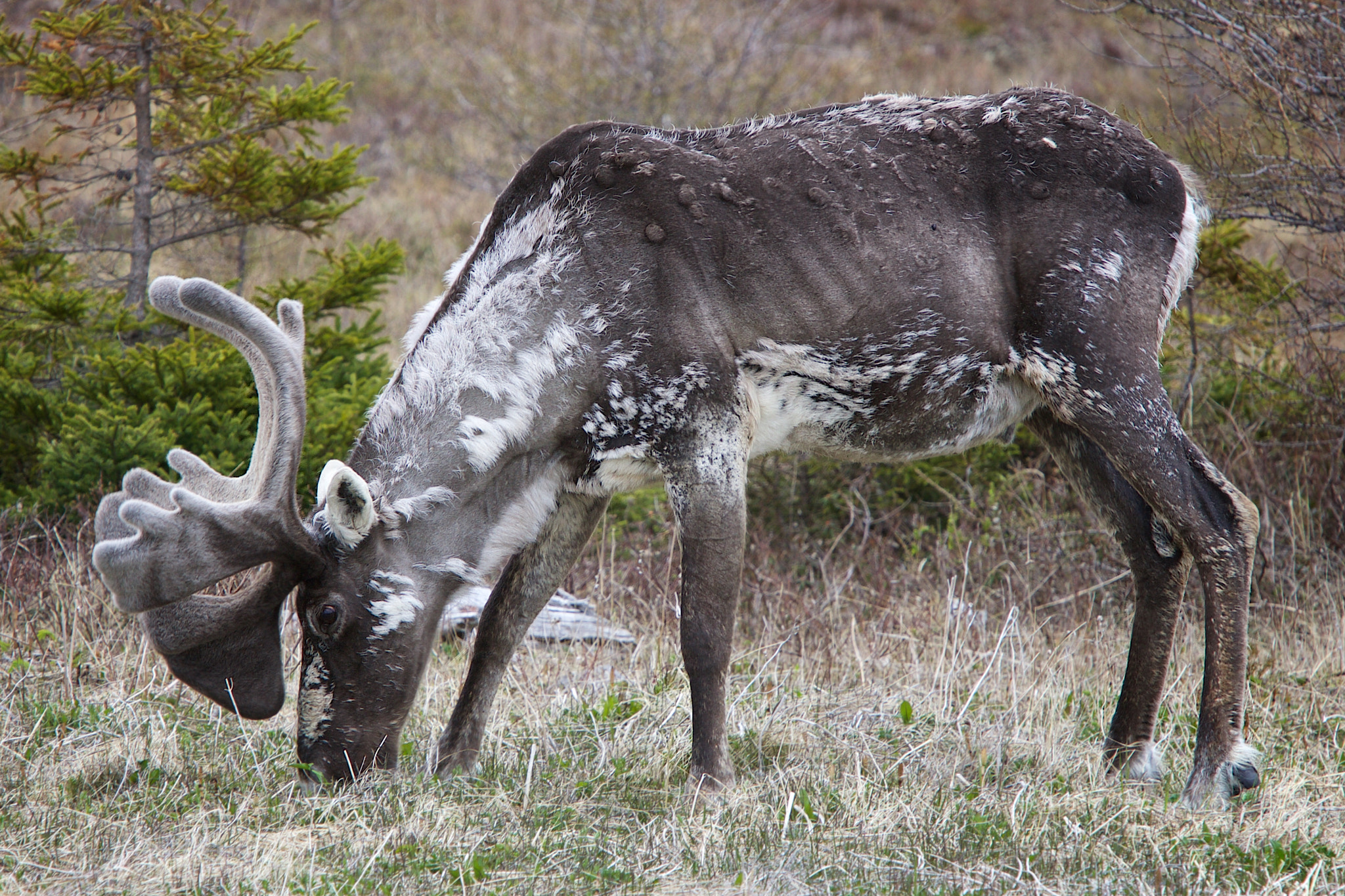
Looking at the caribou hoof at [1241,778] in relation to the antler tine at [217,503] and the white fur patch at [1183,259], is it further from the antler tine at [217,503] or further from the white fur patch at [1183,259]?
the antler tine at [217,503]

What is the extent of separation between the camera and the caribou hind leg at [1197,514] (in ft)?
14.5

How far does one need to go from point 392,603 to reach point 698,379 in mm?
1313

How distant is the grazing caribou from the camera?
4.14m

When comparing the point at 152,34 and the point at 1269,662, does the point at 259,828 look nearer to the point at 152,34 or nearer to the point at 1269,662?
the point at 1269,662

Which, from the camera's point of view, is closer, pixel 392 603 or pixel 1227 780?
pixel 392 603

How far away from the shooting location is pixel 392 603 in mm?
4180

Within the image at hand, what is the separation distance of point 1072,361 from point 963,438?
1.67 ft

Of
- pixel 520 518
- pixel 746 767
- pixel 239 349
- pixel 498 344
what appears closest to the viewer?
pixel 239 349

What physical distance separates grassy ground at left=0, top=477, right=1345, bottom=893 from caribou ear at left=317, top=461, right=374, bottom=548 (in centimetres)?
92

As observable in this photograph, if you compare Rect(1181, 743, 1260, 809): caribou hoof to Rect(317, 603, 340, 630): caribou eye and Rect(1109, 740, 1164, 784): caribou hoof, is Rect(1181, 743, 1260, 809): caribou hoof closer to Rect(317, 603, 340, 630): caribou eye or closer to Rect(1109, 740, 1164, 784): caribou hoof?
Rect(1109, 740, 1164, 784): caribou hoof

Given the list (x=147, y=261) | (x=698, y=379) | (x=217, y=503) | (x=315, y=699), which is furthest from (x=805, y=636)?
(x=147, y=261)

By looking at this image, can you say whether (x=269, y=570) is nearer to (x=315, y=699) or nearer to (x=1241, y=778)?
(x=315, y=699)

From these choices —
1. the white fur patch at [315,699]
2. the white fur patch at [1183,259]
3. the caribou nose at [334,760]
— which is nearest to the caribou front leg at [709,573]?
the caribou nose at [334,760]

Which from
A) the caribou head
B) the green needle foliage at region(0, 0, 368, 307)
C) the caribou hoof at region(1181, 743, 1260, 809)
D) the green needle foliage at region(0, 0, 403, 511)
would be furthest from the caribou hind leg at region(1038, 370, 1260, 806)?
the green needle foliage at region(0, 0, 368, 307)
